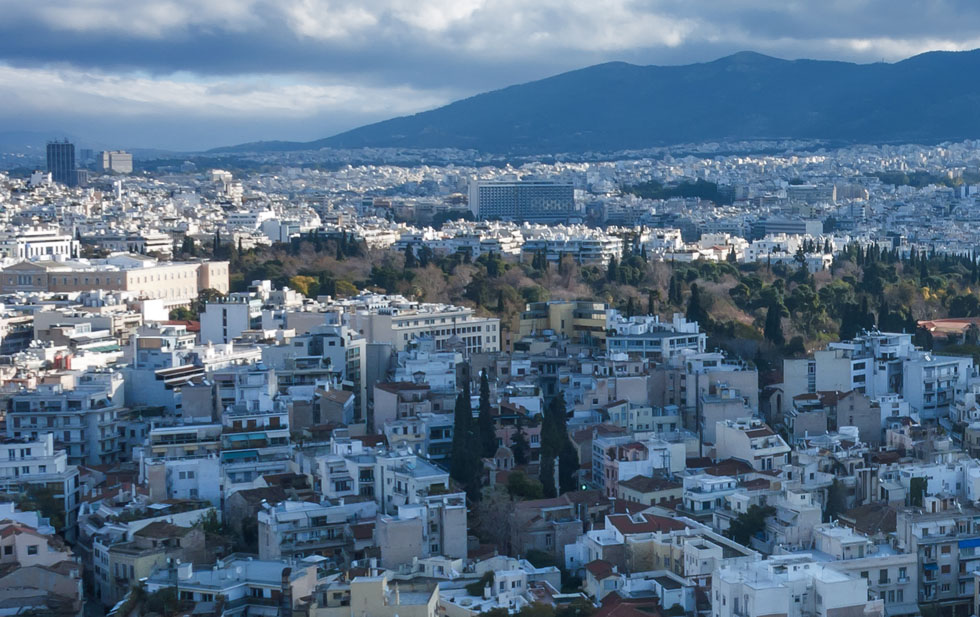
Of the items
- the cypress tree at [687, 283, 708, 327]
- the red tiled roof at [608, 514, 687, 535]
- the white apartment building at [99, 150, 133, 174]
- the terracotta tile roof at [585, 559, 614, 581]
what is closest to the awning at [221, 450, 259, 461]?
the red tiled roof at [608, 514, 687, 535]

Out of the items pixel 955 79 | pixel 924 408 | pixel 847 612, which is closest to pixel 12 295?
pixel 924 408

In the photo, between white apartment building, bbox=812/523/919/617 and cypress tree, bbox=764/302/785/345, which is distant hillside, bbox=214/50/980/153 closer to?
cypress tree, bbox=764/302/785/345

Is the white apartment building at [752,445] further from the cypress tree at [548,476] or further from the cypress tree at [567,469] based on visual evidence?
the cypress tree at [548,476]

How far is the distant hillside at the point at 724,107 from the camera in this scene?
132m

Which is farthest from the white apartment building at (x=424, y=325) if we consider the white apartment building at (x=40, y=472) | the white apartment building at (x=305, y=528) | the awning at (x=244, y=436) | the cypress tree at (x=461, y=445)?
the white apartment building at (x=305, y=528)

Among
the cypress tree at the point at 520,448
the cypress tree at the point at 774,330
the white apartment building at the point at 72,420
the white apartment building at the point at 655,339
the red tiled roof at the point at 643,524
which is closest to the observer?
the red tiled roof at the point at 643,524

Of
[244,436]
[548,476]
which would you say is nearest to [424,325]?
[244,436]

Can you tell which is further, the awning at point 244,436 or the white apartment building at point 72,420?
the white apartment building at point 72,420

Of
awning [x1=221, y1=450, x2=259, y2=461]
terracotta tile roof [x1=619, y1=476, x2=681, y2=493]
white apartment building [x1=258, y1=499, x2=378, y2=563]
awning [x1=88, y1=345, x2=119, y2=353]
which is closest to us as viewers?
white apartment building [x1=258, y1=499, x2=378, y2=563]

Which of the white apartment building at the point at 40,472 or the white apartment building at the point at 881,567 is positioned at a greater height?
the white apartment building at the point at 40,472

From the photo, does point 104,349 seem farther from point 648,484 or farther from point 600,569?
point 600,569

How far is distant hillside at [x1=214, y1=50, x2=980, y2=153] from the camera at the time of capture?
132 meters

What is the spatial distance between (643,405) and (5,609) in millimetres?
8749

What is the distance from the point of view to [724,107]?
146500 mm
